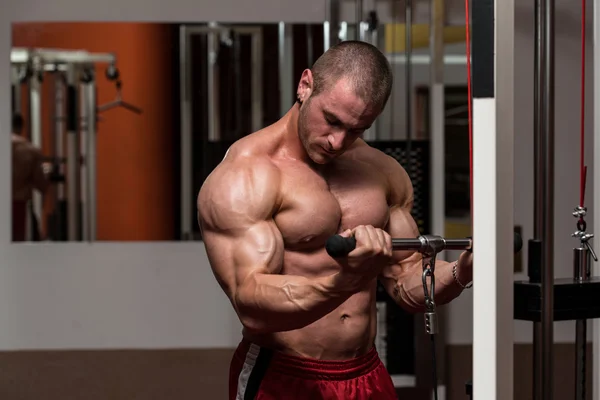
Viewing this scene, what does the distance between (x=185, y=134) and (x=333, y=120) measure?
2.08 meters

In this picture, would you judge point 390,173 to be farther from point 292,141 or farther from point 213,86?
point 213,86

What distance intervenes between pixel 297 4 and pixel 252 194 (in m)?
2.14

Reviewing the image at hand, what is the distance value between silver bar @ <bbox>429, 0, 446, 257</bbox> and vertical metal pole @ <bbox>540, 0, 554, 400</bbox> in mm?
2097

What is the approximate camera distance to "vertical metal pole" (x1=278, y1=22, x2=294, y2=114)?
3.75 m

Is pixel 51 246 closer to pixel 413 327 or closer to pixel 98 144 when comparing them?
pixel 98 144

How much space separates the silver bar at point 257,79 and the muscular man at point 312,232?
1.75 meters

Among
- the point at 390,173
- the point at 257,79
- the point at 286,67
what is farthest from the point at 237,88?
the point at 390,173

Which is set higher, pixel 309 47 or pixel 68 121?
pixel 309 47

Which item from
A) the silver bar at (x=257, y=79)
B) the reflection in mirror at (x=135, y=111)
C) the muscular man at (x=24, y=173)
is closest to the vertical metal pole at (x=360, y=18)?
the reflection in mirror at (x=135, y=111)

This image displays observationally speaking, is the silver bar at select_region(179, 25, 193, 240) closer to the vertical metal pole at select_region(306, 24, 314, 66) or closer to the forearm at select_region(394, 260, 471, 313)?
the vertical metal pole at select_region(306, 24, 314, 66)

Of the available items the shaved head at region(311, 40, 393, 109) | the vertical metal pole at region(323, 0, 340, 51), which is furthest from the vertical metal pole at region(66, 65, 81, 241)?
the shaved head at region(311, 40, 393, 109)

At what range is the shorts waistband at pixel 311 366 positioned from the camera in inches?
74.1

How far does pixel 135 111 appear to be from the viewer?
3.75 m

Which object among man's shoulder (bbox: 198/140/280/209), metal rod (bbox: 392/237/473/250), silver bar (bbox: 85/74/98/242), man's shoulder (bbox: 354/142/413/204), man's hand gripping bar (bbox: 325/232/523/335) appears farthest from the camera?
silver bar (bbox: 85/74/98/242)
